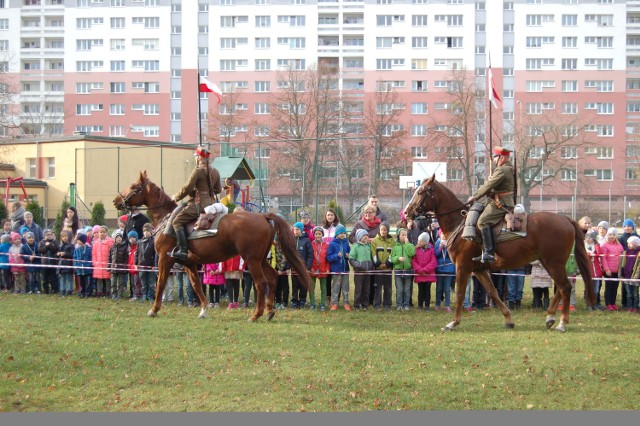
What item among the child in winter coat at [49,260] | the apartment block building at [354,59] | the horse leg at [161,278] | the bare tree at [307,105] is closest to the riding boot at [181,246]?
the horse leg at [161,278]

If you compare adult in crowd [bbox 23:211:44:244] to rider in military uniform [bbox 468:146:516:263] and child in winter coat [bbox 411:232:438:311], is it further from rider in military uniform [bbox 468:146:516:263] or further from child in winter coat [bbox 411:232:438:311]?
rider in military uniform [bbox 468:146:516:263]

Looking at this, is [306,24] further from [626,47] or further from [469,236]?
[469,236]

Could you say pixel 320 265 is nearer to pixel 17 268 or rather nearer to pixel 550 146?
pixel 17 268

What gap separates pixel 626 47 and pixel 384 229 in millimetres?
69918

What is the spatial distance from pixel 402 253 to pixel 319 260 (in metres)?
1.86

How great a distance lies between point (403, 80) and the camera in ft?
252

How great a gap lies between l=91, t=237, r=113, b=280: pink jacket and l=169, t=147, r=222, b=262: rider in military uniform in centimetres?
459

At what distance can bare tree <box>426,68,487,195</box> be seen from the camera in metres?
58.4

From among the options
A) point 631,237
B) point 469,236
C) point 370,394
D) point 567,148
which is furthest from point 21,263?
point 567,148

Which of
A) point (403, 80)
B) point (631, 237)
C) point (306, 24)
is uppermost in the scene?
point (306, 24)

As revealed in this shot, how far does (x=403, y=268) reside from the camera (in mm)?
16547

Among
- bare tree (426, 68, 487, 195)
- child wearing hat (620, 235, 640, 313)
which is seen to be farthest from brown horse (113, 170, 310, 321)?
bare tree (426, 68, 487, 195)

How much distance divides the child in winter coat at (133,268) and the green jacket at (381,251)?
577cm

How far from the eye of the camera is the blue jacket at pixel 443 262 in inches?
665
